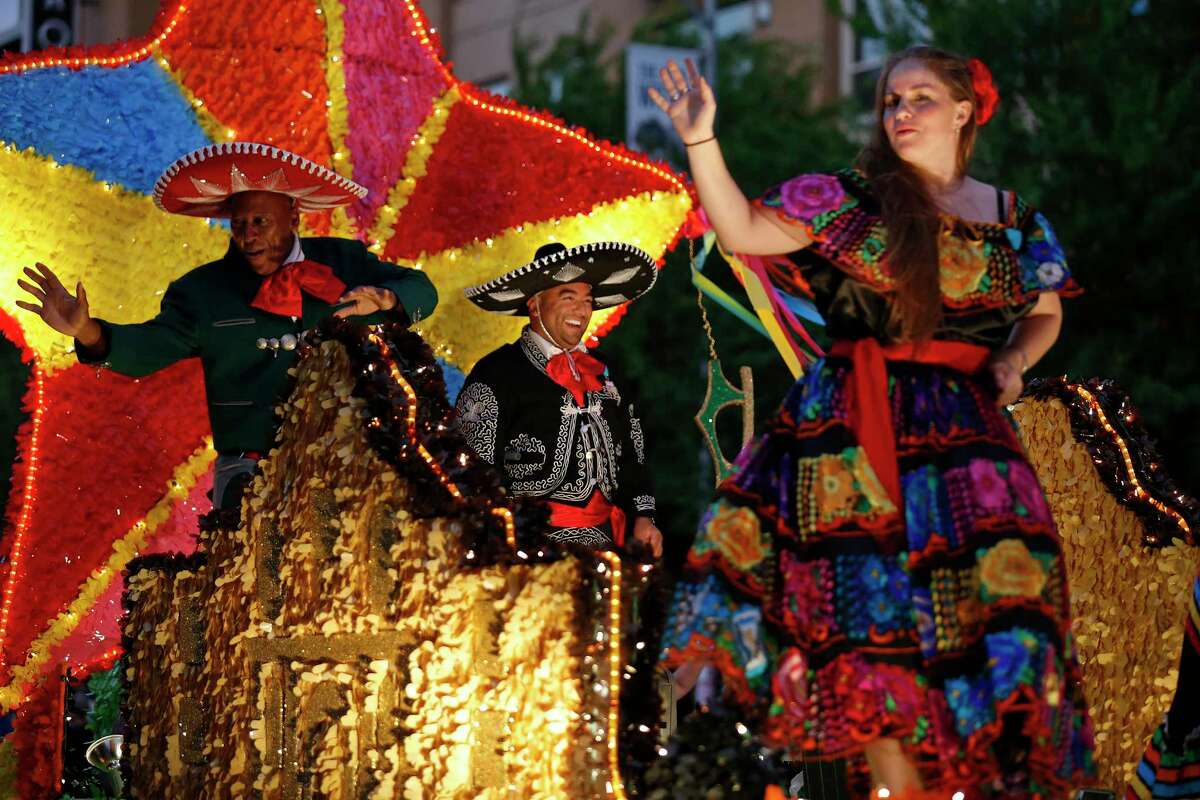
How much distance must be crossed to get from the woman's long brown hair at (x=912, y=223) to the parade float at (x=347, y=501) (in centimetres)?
92

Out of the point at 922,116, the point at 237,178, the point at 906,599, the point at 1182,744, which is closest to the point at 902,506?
the point at 906,599

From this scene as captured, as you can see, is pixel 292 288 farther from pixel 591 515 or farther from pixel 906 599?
pixel 906 599

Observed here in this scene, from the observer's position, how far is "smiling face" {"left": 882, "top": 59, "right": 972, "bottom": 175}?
446 cm

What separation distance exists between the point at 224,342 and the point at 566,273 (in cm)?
112

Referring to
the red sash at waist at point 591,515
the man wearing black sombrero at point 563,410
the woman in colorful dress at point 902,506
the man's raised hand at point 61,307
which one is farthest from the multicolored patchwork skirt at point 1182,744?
the man's raised hand at point 61,307

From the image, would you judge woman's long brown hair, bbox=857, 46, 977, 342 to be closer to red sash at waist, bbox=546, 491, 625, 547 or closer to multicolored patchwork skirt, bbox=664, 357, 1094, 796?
multicolored patchwork skirt, bbox=664, 357, 1094, 796

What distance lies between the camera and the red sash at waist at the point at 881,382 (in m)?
4.27

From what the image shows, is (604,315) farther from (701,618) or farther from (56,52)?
(701,618)

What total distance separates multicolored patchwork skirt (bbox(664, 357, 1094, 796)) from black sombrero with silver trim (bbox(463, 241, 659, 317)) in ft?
6.69

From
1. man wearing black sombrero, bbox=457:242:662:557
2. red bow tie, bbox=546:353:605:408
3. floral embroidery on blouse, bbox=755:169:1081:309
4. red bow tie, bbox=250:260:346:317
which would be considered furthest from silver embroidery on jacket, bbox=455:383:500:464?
floral embroidery on blouse, bbox=755:169:1081:309

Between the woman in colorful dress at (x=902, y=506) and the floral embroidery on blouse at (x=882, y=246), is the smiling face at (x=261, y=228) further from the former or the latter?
the floral embroidery on blouse at (x=882, y=246)

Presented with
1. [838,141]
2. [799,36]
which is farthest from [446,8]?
[838,141]

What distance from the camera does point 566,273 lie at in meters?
6.34

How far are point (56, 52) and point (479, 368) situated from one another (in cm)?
194
